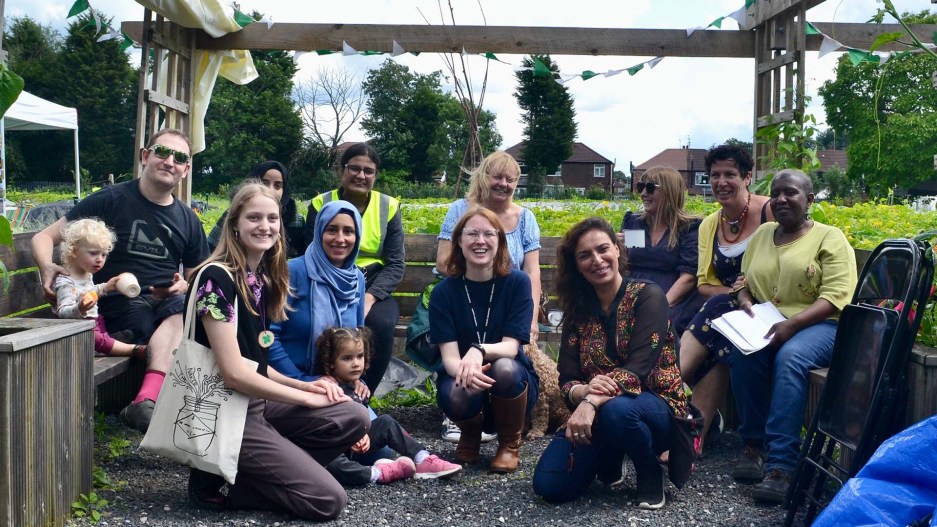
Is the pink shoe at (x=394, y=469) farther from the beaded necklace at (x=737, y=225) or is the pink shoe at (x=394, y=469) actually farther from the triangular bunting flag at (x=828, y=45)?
the triangular bunting flag at (x=828, y=45)

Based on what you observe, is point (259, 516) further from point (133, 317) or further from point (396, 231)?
point (396, 231)

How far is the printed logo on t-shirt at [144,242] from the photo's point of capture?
14.5 ft

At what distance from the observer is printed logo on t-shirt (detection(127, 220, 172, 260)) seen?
443cm

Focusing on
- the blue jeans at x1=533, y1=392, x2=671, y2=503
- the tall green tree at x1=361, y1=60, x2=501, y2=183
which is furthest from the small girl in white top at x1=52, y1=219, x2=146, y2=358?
the tall green tree at x1=361, y1=60, x2=501, y2=183

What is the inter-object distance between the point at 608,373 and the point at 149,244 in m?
2.38

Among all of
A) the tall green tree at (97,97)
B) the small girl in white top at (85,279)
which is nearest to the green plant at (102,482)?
the small girl in white top at (85,279)

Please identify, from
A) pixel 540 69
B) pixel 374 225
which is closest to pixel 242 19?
pixel 540 69

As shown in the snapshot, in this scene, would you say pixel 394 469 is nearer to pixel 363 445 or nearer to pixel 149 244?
pixel 363 445

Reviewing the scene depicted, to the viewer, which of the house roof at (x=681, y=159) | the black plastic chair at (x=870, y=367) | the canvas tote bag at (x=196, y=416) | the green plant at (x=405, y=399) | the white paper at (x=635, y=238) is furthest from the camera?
the house roof at (x=681, y=159)

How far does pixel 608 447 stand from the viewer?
379 cm

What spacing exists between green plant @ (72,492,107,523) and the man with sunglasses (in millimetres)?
747

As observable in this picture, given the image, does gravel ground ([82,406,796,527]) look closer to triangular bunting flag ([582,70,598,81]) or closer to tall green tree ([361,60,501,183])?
triangular bunting flag ([582,70,598,81])

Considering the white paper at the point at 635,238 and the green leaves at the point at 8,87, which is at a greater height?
the green leaves at the point at 8,87

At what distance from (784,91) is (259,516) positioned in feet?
18.6
